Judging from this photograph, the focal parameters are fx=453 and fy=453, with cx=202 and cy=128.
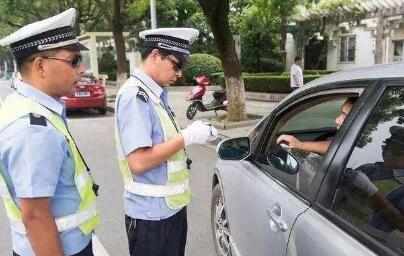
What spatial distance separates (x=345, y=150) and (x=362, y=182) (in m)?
0.14

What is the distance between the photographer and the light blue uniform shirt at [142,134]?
2.22 m

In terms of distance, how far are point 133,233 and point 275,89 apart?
1375cm

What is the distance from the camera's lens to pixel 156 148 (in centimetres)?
224

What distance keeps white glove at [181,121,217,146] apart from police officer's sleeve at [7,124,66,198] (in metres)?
0.83

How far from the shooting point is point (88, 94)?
14305 mm

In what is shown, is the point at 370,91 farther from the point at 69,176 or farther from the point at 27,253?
the point at 27,253

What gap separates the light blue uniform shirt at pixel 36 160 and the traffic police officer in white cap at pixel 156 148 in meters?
0.53

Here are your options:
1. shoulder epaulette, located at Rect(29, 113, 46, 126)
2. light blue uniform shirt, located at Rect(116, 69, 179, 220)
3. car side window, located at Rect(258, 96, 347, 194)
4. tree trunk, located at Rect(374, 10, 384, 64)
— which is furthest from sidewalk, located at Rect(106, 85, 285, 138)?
shoulder epaulette, located at Rect(29, 113, 46, 126)

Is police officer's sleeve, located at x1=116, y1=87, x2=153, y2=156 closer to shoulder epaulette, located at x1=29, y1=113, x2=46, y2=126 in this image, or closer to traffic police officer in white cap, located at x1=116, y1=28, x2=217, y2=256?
traffic police officer in white cap, located at x1=116, y1=28, x2=217, y2=256

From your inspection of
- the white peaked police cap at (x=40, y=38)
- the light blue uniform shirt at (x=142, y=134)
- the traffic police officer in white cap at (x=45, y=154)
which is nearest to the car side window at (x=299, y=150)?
the light blue uniform shirt at (x=142, y=134)

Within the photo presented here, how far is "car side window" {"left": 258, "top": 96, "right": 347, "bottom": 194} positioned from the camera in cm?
225

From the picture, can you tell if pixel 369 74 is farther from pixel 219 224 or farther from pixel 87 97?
pixel 87 97

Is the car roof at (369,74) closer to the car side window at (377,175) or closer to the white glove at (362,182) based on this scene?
the car side window at (377,175)

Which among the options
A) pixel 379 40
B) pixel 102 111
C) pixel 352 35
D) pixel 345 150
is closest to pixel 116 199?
pixel 345 150
